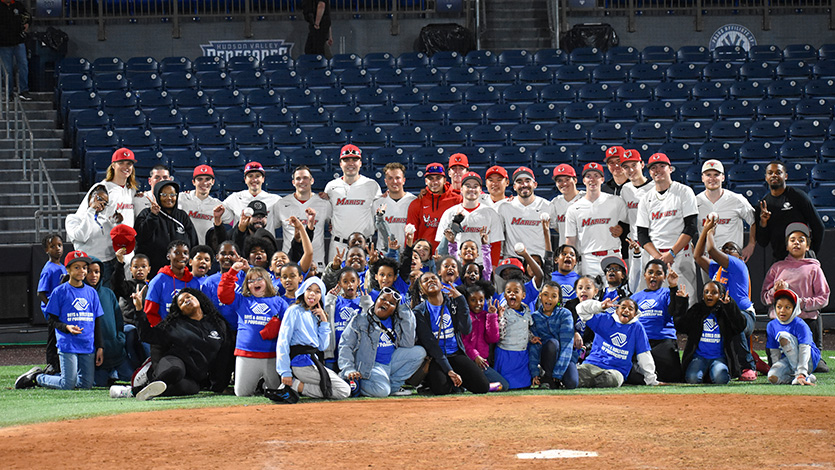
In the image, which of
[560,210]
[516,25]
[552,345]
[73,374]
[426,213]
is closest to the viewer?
[552,345]

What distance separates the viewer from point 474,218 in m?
10.1

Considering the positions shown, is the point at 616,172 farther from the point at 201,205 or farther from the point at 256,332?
the point at 256,332

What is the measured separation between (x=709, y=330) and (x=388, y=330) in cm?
301

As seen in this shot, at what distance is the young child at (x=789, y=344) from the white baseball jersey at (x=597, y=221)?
2155 mm

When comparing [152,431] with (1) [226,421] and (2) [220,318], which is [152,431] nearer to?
(1) [226,421]

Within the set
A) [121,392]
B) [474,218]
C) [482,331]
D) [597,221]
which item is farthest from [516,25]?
[121,392]

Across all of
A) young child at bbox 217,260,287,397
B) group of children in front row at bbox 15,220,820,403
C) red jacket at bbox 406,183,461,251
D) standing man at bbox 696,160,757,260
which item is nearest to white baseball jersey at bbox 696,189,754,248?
standing man at bbox 696,160,757,260

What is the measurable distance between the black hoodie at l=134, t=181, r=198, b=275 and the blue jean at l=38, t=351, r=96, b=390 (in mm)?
1218

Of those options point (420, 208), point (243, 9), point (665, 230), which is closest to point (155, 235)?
point (420, 208)

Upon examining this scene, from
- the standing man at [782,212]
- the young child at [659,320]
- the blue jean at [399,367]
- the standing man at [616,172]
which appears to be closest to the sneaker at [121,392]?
the blue jean at [399,367]

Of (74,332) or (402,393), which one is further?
(74,332)

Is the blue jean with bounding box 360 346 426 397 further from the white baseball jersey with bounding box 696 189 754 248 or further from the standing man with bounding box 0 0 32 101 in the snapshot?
the standing man with bounding box 0 0 32 101

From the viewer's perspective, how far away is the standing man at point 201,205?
1076 centimetres

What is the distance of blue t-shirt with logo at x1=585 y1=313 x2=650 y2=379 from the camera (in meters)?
8.65
